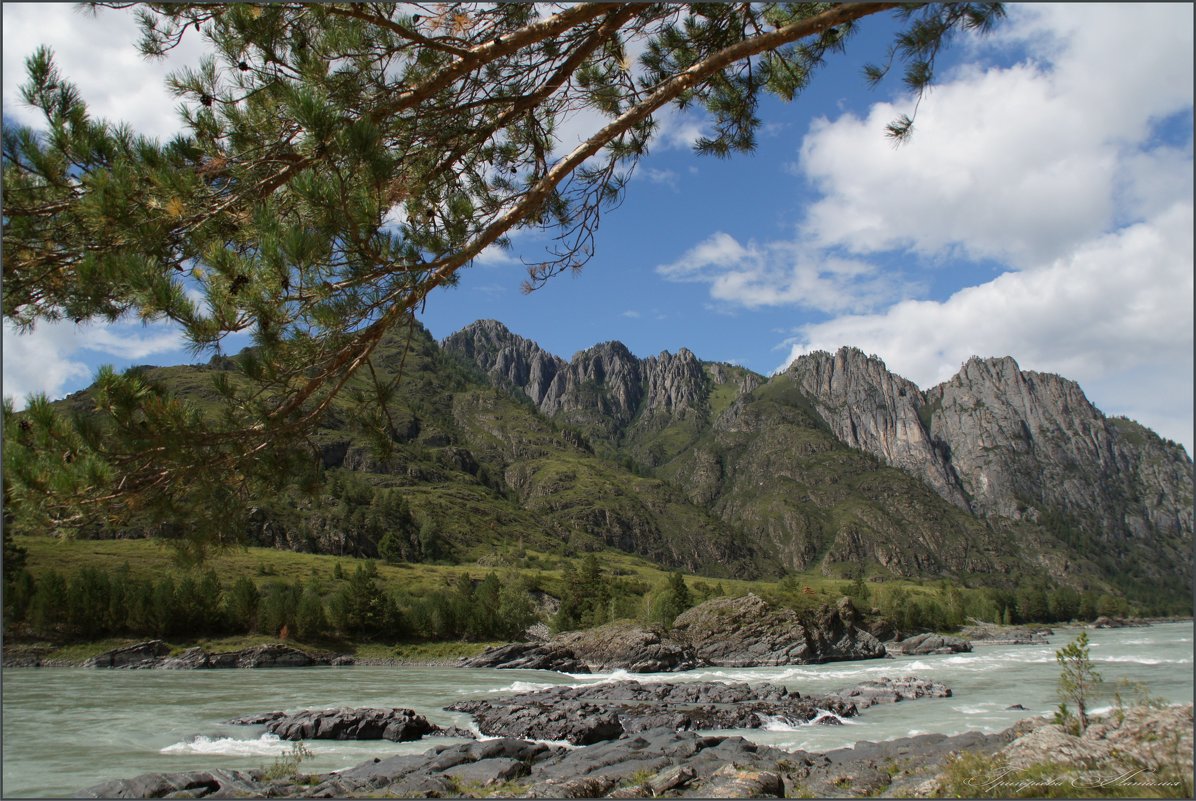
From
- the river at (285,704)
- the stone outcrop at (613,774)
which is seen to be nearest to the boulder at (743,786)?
the stone outcrop at (613,774)

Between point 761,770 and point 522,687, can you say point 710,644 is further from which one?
point 761,770

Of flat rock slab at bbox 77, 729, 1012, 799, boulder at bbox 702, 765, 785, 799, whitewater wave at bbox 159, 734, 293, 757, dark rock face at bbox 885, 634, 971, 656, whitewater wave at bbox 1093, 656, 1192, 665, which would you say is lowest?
dark rock face at bbox 885, 634, 971, 656

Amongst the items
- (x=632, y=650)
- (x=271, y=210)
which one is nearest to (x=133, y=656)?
(x=632, y=650)

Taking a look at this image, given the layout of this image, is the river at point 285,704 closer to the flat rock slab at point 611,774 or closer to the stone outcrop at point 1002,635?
the flat rock slab at point 611,774

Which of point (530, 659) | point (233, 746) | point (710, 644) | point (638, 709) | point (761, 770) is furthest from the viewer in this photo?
point (710, 644)

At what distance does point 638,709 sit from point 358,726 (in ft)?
31.9

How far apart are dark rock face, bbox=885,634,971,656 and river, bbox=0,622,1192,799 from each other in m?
13.6

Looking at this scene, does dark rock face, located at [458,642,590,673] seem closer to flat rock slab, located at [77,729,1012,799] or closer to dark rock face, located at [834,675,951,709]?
dark rock face, located at [834,675,951,709]

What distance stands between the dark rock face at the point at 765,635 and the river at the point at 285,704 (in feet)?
21.7

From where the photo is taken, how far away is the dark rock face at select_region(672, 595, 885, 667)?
57781mm

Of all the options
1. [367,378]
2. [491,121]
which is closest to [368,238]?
[367,378]

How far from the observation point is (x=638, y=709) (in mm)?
25016

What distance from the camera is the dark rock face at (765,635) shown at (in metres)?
57.8

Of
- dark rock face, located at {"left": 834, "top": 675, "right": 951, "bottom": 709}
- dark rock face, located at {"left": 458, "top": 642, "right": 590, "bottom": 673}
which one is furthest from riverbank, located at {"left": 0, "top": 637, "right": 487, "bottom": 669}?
dark rock face, located at {"left": 834, "top": 675, "right": 951, "bottom": 709}
